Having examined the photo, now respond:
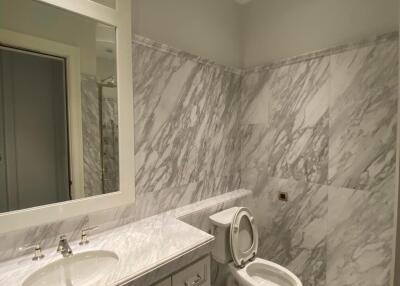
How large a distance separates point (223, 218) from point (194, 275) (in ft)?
1.95

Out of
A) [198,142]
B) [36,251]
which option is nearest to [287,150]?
[198,142]

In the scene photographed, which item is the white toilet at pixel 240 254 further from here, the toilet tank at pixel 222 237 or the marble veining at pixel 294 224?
the marble veining at pixel 294 224

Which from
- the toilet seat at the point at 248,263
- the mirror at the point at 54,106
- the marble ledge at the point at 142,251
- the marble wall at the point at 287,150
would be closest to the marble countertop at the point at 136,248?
the marble ledge at the point at 142,251

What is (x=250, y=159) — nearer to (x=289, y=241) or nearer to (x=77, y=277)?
(x=289, y=241)

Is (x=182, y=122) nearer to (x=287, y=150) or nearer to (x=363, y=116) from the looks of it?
(x=287, y=150)

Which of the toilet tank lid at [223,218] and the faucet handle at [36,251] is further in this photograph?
the toilet tank lid at [223,218]

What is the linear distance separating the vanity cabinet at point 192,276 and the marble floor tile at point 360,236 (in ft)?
3.67

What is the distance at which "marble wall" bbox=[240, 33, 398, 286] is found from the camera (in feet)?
5.23

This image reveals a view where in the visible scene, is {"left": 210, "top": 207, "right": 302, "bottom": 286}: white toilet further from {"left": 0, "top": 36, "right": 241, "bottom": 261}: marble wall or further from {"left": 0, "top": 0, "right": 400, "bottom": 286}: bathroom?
{"left": 0, "top": 36, "right": 241, "bottom": 261}: marble wall

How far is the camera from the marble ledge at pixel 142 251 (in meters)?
0.99

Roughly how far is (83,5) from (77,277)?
1438 millimetres

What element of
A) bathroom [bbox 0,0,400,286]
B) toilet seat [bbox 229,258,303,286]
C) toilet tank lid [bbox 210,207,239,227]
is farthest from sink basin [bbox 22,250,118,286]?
toilet seat [bbox 229,258,303,286]

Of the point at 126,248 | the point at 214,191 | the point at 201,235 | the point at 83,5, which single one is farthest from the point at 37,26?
the point at 214,191

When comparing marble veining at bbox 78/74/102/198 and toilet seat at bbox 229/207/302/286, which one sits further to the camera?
toilet seat at bbox 229/207/302/286
